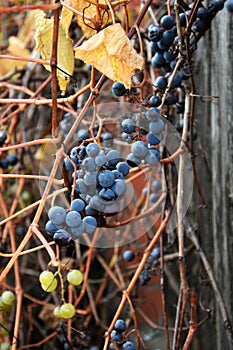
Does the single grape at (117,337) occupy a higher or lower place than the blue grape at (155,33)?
lower

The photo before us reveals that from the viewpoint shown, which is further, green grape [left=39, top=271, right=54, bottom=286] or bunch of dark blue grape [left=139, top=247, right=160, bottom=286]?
bunch of dark blue grape [left=139, top=247, right=160, bottom=286]

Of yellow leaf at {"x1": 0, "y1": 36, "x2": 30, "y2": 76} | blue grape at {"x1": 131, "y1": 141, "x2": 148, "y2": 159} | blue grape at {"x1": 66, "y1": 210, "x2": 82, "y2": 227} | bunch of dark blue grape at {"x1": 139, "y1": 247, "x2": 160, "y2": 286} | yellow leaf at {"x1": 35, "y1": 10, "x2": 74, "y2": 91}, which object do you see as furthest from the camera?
yellow leaf at {"x1": 0, "y1": 36, "x2": 30, "y2": 76}

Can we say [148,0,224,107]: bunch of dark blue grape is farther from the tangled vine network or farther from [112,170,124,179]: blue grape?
[112,170,124,179]: blue grape

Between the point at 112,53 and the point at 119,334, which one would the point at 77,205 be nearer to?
the point at 112,53

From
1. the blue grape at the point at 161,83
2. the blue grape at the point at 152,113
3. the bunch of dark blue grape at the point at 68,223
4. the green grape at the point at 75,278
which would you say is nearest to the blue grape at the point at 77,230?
the bunch of dark blue grape at the point at 68,223

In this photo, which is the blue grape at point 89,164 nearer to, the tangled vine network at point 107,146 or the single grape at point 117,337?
the tangled vine network at point 107,146

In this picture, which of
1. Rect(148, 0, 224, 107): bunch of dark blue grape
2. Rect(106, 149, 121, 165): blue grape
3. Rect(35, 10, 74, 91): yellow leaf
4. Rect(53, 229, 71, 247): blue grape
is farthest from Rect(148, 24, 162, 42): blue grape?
Rect(53, 229, 71, 247): blue grape

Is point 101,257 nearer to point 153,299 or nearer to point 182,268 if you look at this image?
point 153,299
